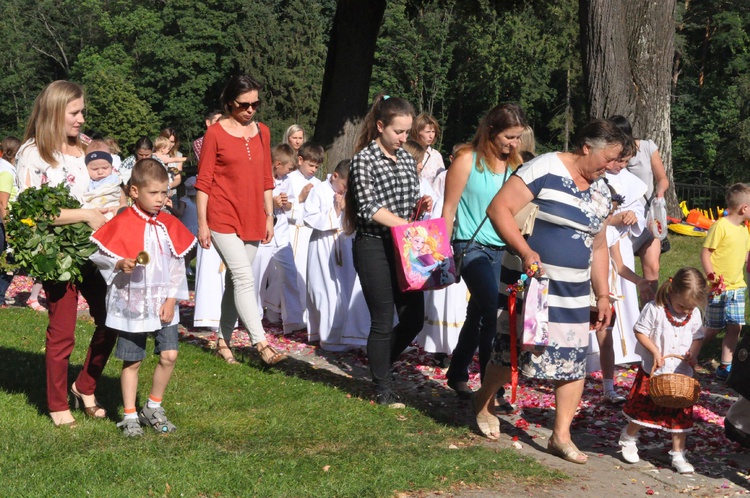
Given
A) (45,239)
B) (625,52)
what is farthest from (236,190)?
(625,52)

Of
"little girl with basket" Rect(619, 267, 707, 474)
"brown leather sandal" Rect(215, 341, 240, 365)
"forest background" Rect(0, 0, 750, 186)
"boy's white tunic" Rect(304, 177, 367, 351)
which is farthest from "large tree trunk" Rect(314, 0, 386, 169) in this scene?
"forest background" Rect(0, 0, 750, 186)

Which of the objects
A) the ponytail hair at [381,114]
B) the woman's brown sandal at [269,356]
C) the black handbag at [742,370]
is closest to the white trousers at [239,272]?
the woman's brown sandal at [269,356]

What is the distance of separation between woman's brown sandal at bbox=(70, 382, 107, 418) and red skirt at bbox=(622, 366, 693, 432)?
3437mm

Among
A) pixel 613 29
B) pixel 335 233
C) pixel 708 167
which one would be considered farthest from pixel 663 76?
pixel 708 167

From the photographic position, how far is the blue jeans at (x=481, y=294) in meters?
7.44

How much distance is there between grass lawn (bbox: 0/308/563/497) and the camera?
5.39 meters

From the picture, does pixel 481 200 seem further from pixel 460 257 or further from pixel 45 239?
pixel 45 239

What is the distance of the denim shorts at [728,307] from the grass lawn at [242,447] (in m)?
3.54

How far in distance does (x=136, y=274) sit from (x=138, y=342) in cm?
42

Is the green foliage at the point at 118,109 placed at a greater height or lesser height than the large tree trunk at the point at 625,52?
greater

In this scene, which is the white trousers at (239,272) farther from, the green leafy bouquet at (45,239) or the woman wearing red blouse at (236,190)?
the green leafy bouquet at (45,239)

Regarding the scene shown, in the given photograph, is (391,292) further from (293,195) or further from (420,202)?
(293,195)

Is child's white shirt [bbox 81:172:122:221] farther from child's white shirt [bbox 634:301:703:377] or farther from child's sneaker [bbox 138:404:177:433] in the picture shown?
child's white shirt [bbox 634:301:703:377]

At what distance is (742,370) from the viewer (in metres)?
6.24
